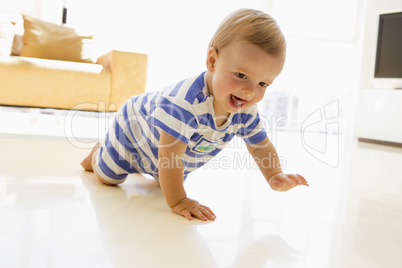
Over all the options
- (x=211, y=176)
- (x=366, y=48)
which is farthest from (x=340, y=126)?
(x=211, y=176)

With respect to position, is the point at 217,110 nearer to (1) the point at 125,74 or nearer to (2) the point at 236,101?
(2) the point at 236,101

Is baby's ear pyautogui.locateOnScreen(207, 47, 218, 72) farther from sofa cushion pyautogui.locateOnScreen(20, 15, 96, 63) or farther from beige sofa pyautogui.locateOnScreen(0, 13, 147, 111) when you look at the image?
sofa cushion pyautogui.locateOnScreen(20, 15, 96, 63)

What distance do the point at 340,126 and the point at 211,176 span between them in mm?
4329

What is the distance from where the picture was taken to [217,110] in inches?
38.1

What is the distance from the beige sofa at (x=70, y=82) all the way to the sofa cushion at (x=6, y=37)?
369mm

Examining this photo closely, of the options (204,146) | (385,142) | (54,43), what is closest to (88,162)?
(204,146)

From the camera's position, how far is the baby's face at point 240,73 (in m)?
0.86

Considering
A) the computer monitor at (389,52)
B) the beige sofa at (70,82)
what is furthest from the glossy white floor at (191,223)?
the computer monitor at (389,52)

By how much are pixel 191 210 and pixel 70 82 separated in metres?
2.07

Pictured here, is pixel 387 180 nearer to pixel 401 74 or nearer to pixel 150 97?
pixel 150 97

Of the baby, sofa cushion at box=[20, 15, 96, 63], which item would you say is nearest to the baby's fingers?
the baby

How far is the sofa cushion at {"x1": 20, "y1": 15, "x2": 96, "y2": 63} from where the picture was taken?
3.11 metres

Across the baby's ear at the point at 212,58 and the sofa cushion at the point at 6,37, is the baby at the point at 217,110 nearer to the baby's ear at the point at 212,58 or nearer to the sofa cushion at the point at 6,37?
the baby's ear at the point at 212,58

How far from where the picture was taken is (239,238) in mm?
750
